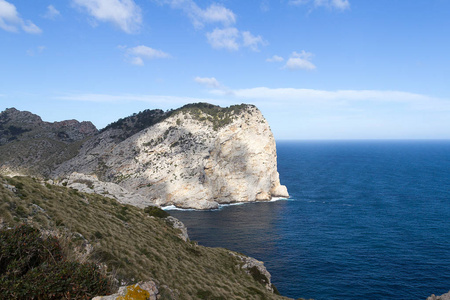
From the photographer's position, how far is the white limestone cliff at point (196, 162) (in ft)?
330

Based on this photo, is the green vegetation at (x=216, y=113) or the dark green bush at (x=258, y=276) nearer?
the dark green bush at (x=258, y=276)

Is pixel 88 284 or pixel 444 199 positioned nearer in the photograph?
pixel 88 284

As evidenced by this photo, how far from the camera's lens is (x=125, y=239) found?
23531 mm

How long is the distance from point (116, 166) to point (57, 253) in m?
107

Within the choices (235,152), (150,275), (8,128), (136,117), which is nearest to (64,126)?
(8,128)

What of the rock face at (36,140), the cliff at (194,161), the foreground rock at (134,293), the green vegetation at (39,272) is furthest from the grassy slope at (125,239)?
the rock face at (36,140)

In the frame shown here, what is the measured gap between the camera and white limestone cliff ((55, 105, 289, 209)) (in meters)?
101

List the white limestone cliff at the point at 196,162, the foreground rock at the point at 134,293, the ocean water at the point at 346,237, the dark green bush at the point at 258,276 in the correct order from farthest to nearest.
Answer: the white limestone cliff at the point at 196,162
the ocean water at the point at 346,237
the dark green bush at the point at 258,276
the foreground rock at the point at 134,293

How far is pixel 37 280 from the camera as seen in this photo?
9398mm

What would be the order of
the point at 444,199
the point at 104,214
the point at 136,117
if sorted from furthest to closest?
the point at 136,117
the point at 444,199
the point at 104,214

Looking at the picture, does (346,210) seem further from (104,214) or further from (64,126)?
(64,126)

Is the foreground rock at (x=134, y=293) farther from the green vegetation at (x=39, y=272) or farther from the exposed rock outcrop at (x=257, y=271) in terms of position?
the exposed rock outcrop at (x=257, y=271)

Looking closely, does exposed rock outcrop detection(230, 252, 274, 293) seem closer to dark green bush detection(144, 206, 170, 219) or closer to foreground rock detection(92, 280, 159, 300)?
dark green bush detection(144, 206, 170, 219)

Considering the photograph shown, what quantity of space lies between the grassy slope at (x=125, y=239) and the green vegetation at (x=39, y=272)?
5615 millimetres
